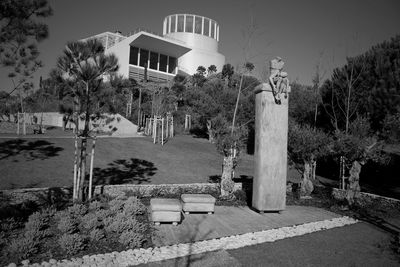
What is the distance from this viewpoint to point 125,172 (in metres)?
15.0

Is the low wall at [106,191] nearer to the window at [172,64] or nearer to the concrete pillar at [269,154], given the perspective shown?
the concrete pillar at [269,154]

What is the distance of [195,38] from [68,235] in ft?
256

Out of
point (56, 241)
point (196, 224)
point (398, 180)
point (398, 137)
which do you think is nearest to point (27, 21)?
point (56, 241)

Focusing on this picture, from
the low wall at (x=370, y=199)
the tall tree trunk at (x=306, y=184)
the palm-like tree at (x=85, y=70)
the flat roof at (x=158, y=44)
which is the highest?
the flat roof at (x=158, y=44)

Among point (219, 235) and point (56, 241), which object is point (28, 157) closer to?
point (56, 241)

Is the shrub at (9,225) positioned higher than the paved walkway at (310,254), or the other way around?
the shrub at (9,225)

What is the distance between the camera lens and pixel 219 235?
6.75m

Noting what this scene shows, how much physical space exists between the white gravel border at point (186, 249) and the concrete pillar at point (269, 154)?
127cm

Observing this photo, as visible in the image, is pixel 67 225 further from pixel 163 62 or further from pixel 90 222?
pixel 163 62

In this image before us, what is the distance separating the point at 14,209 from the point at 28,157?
9.44 m

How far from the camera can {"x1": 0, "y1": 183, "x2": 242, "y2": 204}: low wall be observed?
28.0 feet

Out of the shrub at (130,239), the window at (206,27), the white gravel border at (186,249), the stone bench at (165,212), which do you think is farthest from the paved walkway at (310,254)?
the window at (206,27)

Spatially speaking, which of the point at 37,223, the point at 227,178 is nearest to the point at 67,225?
the point at 37,223

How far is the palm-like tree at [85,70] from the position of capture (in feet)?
27.3
